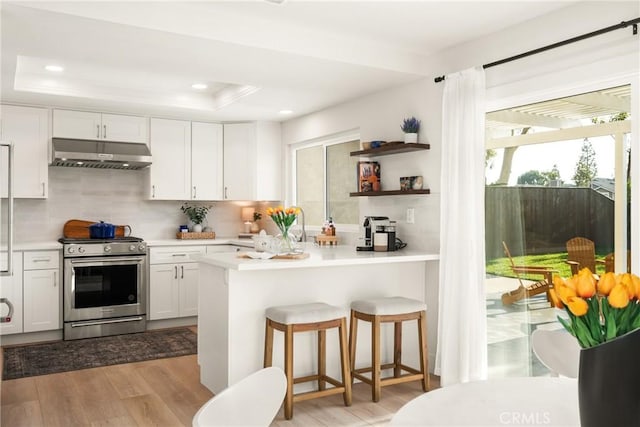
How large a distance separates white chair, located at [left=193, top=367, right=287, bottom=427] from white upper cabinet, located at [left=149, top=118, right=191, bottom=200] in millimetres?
4835

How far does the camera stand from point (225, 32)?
10.8 ft

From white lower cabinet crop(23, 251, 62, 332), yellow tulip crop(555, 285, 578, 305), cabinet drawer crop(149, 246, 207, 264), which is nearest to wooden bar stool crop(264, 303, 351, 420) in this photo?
yellow tulip crop(555, 285, 578, 305)

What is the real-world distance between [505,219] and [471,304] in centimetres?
64

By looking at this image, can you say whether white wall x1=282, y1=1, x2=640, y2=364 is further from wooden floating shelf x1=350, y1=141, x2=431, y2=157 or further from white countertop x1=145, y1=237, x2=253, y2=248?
white countertop x1=145, y1=237, x2=253, y2=248

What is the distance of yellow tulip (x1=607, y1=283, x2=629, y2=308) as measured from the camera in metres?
1.06

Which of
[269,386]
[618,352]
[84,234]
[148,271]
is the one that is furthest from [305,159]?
[618,352]

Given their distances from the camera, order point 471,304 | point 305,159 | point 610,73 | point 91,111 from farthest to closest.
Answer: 1. point 305,159
2. point 91,111
3. point 471,304
4. point 610,73

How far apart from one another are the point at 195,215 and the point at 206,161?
2.23 ft

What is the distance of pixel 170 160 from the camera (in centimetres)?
598

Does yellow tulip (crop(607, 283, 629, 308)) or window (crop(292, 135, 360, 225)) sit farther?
window (crop(292, 135, 360, 225))

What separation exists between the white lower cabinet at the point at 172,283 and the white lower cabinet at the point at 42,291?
2.92 ft

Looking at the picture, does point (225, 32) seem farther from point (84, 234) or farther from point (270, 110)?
point (84, 234)

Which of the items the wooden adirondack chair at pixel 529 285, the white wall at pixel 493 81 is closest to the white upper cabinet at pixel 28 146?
the white wall at pixel 493 81

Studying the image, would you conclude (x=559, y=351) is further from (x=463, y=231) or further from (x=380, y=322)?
(x=463, y=231)
